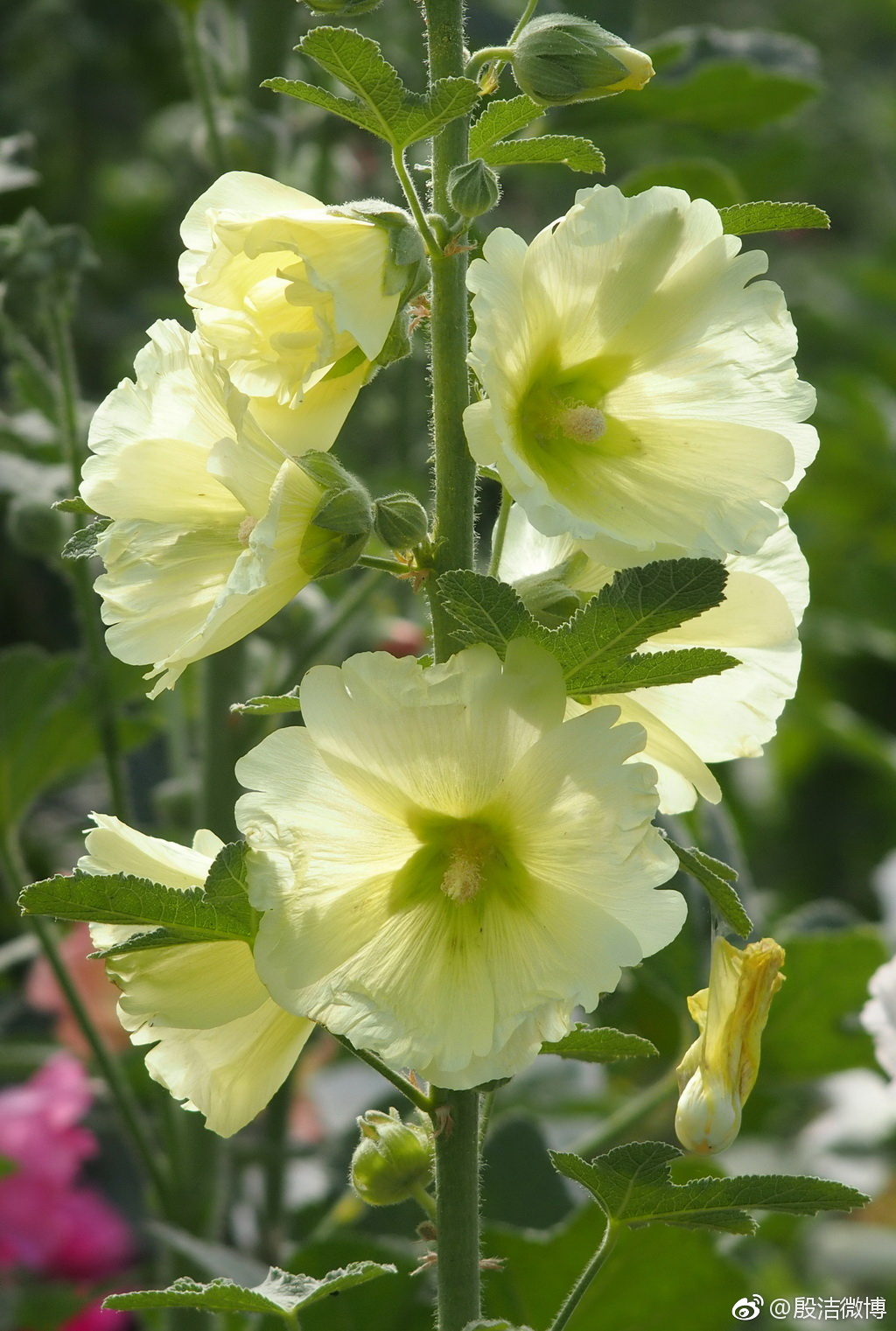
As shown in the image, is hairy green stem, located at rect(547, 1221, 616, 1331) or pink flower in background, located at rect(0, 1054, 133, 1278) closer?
hairy green stem, located at rect(547, 1221, 616, 1331)

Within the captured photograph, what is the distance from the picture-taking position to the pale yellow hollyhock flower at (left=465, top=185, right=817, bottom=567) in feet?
1.93

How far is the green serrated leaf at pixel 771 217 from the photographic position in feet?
2.10

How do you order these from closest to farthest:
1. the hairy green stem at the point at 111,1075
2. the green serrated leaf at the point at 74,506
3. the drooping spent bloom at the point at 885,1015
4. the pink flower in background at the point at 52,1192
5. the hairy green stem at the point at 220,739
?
the green serrated leaf at the point at 74,506 < the drooping spent bloom at the point at 885,1015 < the hairy green stem at the point at 111,1075 < the hairy green stem at the point at 220,739 < the pink flower in background at the point at 52,1192

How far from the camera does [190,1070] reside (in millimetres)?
682

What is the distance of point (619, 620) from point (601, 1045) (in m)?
0.22

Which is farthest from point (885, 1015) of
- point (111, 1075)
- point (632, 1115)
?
point (111, 1075)

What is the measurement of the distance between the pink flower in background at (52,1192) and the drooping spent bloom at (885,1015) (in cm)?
83

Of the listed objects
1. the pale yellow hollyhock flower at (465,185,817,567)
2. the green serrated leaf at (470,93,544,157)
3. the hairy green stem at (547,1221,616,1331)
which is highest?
the green serrated leaf at (470,93,544,157)

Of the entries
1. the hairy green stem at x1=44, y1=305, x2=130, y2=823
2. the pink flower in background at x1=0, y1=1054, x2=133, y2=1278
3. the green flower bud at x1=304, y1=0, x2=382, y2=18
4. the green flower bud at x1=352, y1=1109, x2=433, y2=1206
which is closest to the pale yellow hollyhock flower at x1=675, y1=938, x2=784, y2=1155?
the green flower bud at x1=352, y1=1109, x2=433, y2=1206

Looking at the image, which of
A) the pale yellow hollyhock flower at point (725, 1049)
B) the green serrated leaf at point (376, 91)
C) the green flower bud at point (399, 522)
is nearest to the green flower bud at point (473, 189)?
the green serrated leaf at point (376, 91)

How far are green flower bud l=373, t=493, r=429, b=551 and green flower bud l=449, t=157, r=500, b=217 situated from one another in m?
0.13

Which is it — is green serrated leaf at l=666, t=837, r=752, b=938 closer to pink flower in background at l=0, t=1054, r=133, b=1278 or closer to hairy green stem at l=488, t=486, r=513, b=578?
hairy green stem at l=488, t=486, r=513, b=578

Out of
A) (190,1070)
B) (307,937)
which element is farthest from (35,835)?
(307,937)

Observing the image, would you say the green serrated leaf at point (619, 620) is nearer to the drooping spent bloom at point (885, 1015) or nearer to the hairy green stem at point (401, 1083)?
the hairy green stem at point (401, 1083)
